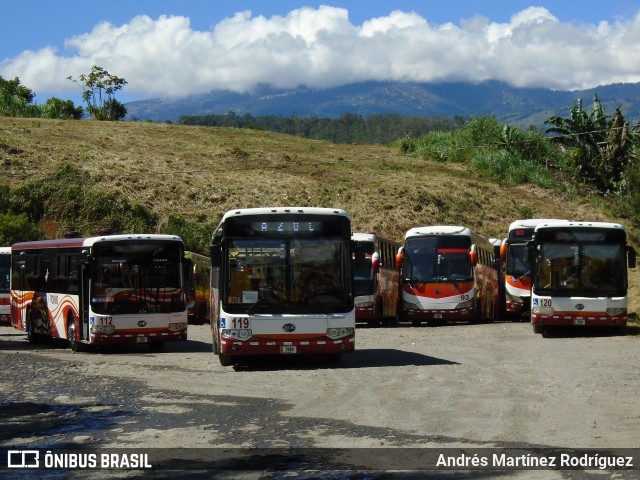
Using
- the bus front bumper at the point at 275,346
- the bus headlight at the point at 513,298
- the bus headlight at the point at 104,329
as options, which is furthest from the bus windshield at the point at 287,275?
the bus headlight at the point at 513,298

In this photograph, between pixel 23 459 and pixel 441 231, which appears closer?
pixel 23 459

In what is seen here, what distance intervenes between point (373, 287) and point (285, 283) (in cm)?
1706

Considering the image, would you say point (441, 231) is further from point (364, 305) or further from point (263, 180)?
point (263, 180)

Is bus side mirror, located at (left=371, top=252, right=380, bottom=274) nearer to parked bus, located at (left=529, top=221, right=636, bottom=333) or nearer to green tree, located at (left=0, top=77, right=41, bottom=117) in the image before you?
parked bus, located at (left=529, top=221, right=636, bottom=333)

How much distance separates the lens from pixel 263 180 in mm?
68000

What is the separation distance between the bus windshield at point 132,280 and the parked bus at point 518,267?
14399mm

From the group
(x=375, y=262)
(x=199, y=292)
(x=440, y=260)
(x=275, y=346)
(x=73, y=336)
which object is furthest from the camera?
(x=199, y=292)

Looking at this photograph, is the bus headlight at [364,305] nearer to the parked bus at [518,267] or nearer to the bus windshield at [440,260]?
the bus windshield at [440,260]

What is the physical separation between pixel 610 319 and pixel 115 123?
221 feet

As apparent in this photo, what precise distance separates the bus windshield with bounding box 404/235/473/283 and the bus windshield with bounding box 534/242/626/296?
8.07 metres

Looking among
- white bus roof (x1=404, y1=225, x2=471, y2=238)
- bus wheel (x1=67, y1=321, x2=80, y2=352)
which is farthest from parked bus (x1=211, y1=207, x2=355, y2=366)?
white bus roof (x1=404, y1=225, x2=471, y2=238)

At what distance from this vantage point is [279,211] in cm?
1928

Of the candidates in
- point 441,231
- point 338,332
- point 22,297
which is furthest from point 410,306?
point 338,332

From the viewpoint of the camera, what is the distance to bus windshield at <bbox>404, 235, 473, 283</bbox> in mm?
34469
